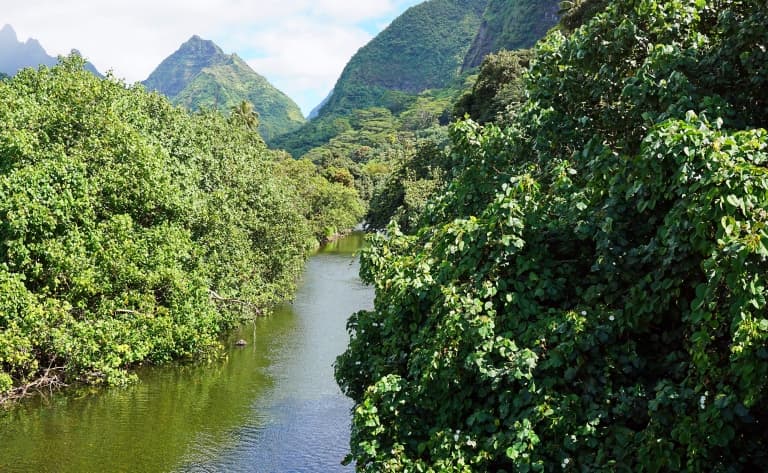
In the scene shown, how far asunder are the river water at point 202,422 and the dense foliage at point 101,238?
3.76 feet

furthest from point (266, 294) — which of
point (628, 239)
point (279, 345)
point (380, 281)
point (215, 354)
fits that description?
point (628, 239)

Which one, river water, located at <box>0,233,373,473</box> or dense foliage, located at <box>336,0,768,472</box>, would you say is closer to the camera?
dense foliage, located at <box>336,0,768,472</box>

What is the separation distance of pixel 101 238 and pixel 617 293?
697 inches

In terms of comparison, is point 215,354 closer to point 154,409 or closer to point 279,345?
point 279,345

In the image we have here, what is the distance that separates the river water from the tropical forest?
0.10 meters

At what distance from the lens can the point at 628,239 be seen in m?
8.01

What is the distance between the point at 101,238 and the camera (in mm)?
20812

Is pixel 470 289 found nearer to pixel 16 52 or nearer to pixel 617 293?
pixel 617 293

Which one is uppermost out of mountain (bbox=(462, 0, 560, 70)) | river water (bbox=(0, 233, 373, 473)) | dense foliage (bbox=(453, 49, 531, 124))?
mountain (bbox=(462, 0, 560, 70))

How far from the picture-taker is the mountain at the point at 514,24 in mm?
133875

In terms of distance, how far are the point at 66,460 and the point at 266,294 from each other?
15.2 metres

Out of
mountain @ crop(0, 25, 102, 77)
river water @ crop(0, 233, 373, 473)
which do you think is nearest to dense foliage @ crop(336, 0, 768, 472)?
river water @ crop(0, 233, 373, 473)

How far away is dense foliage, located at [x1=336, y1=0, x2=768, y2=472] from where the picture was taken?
19.7 ft

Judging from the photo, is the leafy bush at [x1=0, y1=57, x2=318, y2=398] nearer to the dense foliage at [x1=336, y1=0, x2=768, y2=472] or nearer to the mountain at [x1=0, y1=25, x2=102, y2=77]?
the dense foliage at [x1=336, y1=0, x2=768, y2=472]
